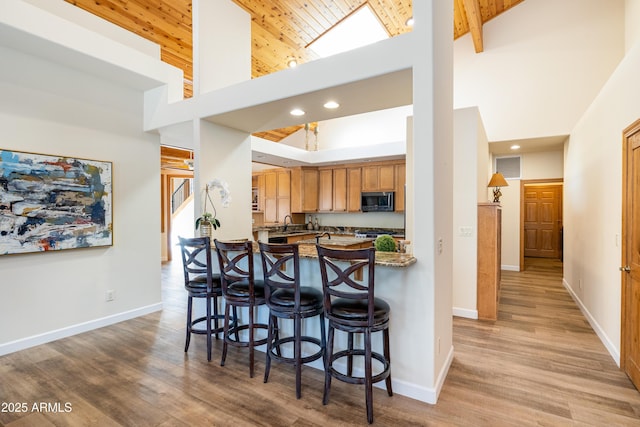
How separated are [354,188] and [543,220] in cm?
568

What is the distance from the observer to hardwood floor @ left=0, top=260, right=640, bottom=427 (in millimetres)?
2062

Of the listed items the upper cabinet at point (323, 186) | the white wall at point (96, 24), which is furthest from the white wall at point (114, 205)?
Result: the upper cabinet at point (323, 186)

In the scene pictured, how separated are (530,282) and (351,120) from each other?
196 inches

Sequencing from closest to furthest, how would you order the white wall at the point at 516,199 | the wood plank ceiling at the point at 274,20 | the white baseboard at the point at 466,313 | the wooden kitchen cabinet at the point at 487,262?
the wooden kitchen cabinet at the point at 487,262 → the white baseboard at the point at 466,313 → the wood plank ceiling at the point at 274,20 → the white wall at the point at 516,199

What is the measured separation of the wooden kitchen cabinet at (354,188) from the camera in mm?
6988

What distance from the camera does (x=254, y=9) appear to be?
181 inches

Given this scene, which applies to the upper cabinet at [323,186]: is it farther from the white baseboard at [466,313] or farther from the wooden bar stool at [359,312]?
the wooden bar stool at [359,312]

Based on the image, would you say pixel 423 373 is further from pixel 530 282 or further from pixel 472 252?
pixel 530 282

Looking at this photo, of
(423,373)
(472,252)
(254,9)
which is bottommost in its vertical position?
(423,373)

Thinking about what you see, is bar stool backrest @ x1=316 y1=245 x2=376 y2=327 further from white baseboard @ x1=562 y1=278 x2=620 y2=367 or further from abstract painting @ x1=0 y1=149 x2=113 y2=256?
abstract painting @ x1=0 y1=149 x2=113 y2=256

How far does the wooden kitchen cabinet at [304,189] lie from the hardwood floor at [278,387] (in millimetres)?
4322

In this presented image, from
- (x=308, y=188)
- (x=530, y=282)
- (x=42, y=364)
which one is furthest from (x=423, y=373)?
(x=308, y=188)

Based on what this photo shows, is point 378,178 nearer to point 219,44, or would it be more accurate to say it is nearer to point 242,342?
point 219,44

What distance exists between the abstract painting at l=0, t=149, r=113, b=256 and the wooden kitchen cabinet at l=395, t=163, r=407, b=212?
4.99 metres
